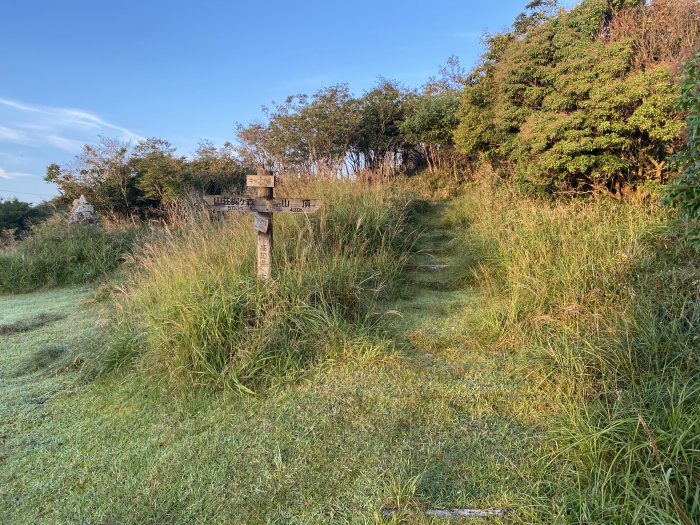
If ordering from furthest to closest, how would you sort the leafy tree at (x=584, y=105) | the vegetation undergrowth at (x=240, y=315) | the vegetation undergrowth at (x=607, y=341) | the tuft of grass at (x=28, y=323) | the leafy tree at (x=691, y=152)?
the leafy tree at (x=584, y=105)
the tuft of grass at (x=28, y=323)
the vegetation undergrowth at (x=240, y=315)
the leafy tree at (x=691, y=152)
the vegetation undergrowth at (x=607, y=341)

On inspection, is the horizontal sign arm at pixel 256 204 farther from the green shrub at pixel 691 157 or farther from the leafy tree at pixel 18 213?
the leafy tree at pixel 18 213

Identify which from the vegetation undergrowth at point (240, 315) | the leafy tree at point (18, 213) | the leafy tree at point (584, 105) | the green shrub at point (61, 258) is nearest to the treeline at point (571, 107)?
the leafy tree at point (584, 105)

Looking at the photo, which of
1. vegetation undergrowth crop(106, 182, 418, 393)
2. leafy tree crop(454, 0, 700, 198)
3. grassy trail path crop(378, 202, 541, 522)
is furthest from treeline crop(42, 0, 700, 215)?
grassy trail path crop(378, 202, 541, 522)

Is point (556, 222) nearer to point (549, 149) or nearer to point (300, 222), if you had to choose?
point (549, 149)

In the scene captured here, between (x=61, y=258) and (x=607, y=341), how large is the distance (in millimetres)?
9439

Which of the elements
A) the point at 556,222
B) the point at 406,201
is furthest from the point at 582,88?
the point at 406,201

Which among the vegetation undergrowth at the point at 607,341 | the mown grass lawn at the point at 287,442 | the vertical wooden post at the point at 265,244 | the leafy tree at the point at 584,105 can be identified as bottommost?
the mown grass lawn at the point at 287,442

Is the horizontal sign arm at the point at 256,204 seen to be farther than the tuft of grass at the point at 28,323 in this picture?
No

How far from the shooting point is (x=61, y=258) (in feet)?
27.3

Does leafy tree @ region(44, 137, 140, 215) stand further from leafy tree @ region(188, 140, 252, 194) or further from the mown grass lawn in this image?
the mown grass lawn

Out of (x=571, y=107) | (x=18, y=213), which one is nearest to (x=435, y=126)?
(x=571, y=107)

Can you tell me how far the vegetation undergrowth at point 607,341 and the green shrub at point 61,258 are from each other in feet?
24.0

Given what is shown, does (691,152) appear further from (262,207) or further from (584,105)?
(584,105)

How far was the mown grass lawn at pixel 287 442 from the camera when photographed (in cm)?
199
